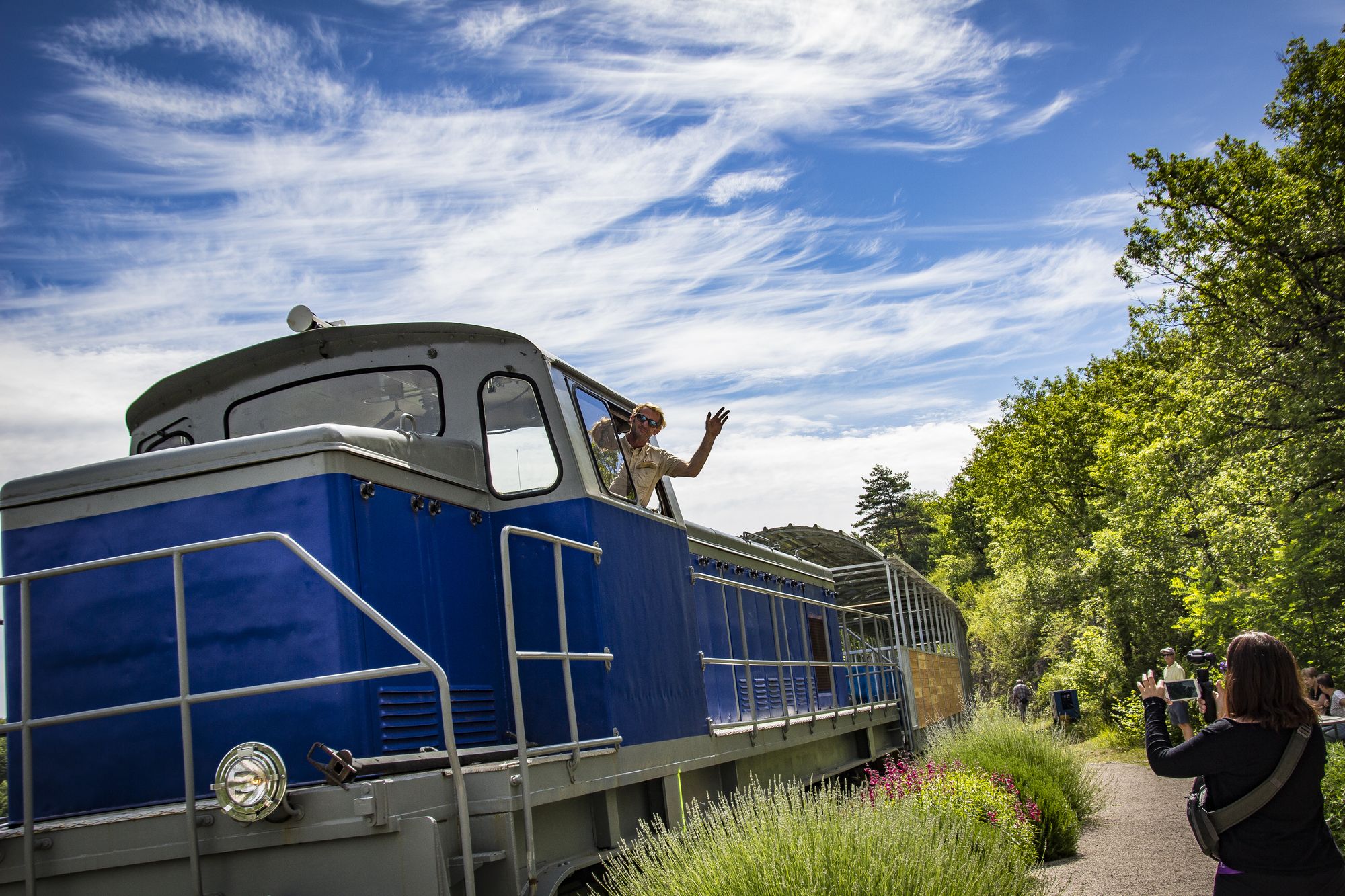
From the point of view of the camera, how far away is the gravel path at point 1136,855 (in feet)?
28.0

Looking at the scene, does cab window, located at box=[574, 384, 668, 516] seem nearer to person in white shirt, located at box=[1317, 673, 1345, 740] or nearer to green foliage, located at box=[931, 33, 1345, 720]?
person in white shirt, located at box=[1317, 673, 1345, 740]

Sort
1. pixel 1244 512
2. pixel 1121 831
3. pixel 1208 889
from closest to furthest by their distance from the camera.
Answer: pixel 1208 889 → pixel 1121 831 → pixel 1244 512

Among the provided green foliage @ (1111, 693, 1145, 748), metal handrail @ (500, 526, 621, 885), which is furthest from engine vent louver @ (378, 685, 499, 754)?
green foliage @ (1111, 693, 1145, 748)

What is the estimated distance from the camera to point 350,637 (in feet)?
15.9

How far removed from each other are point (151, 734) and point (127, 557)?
113 centimetres

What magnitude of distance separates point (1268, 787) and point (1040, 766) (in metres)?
8.41

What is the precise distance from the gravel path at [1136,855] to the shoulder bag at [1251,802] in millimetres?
3147

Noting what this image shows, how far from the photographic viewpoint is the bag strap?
13.0 feet

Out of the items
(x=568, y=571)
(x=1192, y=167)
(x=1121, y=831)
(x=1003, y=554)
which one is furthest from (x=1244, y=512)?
(x=1003, y=554)

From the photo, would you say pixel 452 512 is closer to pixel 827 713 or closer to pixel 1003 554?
pixel 827 713

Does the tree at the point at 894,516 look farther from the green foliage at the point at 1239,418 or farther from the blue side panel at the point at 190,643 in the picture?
the blue side panel at the point at 190,643

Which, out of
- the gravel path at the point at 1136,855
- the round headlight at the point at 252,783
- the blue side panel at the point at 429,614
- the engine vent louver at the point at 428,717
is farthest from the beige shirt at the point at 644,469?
the gravel path at the point at 1136,855

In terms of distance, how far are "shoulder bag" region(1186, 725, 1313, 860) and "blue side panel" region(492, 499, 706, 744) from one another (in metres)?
2.84

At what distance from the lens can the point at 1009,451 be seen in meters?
41.0
